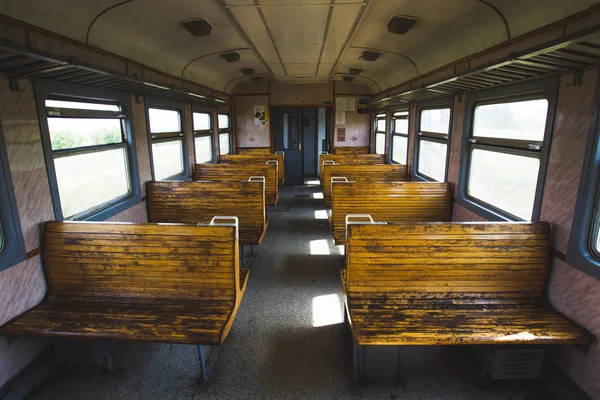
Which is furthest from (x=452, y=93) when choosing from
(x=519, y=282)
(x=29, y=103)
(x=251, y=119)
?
(x=251, y=119)

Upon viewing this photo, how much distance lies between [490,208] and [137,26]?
181 inches

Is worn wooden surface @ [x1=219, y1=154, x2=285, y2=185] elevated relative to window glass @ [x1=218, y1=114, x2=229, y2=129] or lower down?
lower down

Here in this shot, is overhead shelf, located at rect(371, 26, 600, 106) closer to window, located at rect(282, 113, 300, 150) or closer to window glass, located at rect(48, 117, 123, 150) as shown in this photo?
window glass, located at rect(48, 117, 123, 150)

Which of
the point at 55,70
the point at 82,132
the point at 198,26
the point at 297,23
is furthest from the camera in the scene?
the point at 297,23

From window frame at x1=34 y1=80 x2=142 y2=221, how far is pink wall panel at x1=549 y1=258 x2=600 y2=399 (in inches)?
178

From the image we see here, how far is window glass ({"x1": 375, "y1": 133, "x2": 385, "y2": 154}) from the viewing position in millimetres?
9766

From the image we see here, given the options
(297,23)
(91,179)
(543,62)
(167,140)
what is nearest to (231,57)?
(167,140)

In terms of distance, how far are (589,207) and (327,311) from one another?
2628mm

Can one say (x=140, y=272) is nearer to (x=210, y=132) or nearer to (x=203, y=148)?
(x=203, y=148)

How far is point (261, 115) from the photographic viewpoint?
1070cm

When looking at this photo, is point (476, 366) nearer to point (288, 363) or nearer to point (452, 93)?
point (288, 363)

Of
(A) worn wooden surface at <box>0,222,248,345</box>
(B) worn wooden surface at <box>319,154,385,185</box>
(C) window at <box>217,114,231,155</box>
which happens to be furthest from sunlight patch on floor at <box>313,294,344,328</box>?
(C) window at <box>217,114,231,155</box>

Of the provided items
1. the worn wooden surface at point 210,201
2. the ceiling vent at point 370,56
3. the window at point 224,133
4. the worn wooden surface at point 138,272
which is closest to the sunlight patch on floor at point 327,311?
the worn wooden surface at point 138,272

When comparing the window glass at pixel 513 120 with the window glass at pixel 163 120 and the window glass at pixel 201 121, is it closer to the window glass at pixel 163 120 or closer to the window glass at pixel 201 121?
the window glass at pixel 163 120
